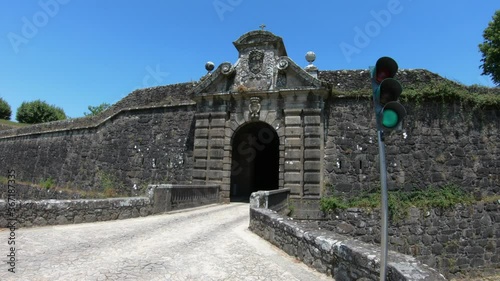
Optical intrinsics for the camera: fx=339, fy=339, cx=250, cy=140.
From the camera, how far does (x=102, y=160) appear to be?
1603 centimetres

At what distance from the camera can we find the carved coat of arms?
12.6 metres

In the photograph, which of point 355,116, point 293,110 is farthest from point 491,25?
point 293,110

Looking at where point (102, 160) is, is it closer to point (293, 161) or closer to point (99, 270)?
point (293, 161)

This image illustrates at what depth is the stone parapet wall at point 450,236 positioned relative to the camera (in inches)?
416

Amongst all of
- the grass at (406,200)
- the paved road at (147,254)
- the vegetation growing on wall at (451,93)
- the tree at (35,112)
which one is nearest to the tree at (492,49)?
the vegetation growing on wall at (451,93)

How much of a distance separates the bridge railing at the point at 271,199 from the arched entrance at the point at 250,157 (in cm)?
348

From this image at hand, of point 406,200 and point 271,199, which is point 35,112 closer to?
point 271,199

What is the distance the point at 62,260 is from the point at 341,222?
334 inches

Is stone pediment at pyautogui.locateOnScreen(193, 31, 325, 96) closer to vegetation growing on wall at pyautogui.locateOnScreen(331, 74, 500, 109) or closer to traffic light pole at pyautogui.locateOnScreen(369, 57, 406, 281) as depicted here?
vegetation growing on wall at pyautogui.locateOnScreen(331, 74, 500, 109)

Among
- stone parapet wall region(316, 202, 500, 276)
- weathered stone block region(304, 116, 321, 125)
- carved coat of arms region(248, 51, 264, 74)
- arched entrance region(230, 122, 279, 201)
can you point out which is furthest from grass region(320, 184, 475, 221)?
carved coat of arms region(248, 51, 264, 74)

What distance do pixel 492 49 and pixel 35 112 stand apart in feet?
152

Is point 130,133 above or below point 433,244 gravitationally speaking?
above

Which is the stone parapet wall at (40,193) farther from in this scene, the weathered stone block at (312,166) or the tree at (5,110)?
the tree at (5,110)

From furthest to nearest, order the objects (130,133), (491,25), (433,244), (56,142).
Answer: (491,25) < (56,142) < (130,133) < (433,244)
